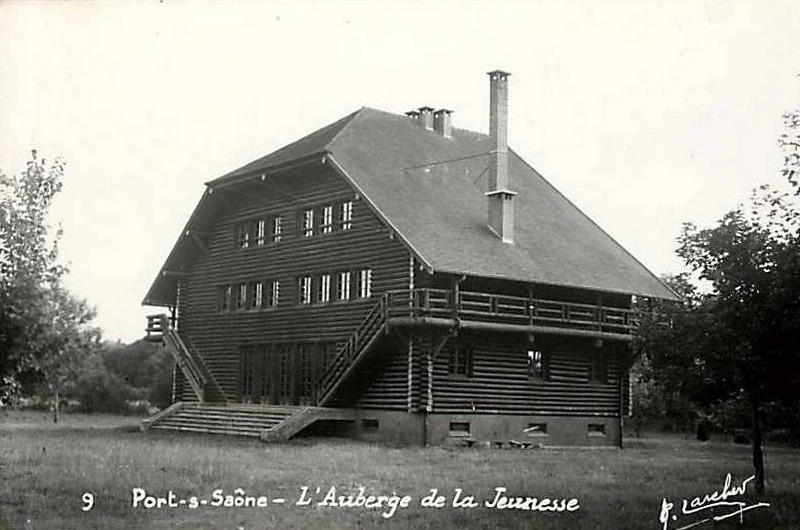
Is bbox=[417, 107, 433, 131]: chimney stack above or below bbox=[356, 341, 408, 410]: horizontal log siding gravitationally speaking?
above

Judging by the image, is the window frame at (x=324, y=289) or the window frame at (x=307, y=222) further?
the window frame at (x=307, y=222)

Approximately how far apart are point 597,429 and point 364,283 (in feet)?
29.7

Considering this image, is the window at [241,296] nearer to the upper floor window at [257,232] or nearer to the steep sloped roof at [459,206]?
the upper floor window at [257,232]

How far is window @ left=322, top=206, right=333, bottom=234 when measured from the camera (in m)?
31.7

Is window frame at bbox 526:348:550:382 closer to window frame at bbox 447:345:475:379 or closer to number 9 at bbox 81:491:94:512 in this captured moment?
window frame at bbox 447:345:475:379

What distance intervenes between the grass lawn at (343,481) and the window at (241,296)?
8.13 m

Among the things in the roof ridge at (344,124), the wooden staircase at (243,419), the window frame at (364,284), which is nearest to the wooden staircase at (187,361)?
the wooden staircase at (243,419)

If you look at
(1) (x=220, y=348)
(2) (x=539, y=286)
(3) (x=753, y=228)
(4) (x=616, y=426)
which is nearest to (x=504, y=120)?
(2) (x=539, y=286)

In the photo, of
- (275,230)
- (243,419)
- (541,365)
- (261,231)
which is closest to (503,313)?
(541,365)

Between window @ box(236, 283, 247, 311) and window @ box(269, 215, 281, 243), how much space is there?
218 cm

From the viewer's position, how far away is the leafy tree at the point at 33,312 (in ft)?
39.7

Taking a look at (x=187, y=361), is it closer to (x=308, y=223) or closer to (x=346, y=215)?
(x=308, y=223)

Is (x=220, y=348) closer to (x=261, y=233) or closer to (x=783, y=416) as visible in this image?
(x=261, y=233)
